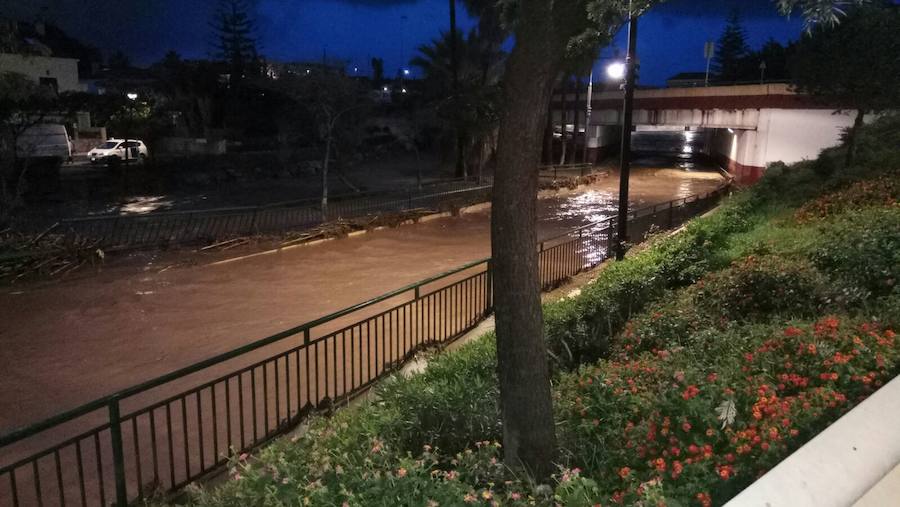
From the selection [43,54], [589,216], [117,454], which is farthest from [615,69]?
[43,54]

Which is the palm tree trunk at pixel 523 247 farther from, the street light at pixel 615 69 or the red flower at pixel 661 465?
the street light at pixel 615 69

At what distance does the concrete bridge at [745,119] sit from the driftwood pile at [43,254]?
2102 centimetres

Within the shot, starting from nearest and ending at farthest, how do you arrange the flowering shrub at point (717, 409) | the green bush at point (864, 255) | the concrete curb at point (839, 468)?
the concrete curb at point (839, 468) → the flowering shrub at point (717, 409) → the green bush at point (864, 255)

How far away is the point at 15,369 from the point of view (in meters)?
9.02

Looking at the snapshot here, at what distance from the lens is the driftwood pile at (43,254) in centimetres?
1345

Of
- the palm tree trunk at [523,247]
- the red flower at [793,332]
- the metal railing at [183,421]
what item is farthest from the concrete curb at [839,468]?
the metal railing at [183,421]

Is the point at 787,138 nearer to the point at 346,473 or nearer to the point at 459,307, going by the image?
the point at 459,307

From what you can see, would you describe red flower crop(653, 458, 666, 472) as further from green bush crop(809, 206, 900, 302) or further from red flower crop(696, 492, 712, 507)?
green bush crop(809, 206, 900, 302)

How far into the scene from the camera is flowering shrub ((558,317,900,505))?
3547 millimetres

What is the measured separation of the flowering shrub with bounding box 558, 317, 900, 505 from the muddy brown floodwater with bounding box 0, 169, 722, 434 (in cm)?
626

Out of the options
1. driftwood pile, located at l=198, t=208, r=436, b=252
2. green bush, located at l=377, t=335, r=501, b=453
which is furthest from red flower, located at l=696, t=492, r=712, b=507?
driftwood pile, located at l=198, t=208, r=436, b=252

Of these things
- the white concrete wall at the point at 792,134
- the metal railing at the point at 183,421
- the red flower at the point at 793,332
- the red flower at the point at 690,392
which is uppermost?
the white concrete wall at the point at 792,134

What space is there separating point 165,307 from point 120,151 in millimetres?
27851

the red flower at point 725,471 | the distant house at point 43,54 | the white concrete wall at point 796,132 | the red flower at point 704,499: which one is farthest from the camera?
the white concrete wall at point 796,132
